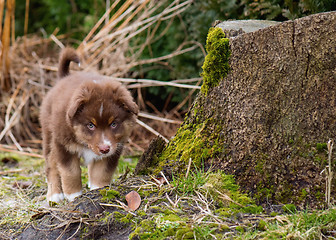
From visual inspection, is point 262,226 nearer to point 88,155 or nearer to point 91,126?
point 91,126

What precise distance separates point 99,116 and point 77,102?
21 cm

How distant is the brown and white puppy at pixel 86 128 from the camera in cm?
343

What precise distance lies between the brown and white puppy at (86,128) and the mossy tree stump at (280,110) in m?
0.86

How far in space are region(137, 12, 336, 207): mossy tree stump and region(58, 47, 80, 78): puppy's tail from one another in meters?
1.83

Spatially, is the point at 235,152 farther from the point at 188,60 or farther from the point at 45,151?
the point at 188,60

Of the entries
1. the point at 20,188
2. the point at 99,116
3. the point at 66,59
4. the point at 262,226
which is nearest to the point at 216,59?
the point at 99,116

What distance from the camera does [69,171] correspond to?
3.69 m

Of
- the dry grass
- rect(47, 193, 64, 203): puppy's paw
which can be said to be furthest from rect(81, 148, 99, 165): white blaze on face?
the dry grass

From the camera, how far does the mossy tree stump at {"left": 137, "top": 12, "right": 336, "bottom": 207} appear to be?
2646 mm

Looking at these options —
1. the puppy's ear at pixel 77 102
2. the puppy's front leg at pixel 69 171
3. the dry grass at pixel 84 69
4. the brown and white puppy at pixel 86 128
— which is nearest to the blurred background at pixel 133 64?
the dry grass at pixel 84 69

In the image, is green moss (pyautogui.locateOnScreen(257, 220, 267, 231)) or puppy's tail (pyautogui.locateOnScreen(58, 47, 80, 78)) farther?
puppy's tail (pyautogui.locateOnScreen(58, 47, 80, 78))

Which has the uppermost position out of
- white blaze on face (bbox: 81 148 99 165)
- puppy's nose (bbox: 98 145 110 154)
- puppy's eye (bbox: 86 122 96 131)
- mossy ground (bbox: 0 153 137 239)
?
puppy's eye (bbox: 86 122 96 131)

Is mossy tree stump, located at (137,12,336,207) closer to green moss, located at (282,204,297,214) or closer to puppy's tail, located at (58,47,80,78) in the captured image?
green moss, located at (282,204,297,214)

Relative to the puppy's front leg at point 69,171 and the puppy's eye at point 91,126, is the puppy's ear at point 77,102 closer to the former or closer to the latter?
the puppy's eye at point 91,126
